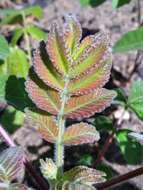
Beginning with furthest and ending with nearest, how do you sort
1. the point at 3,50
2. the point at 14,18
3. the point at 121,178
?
the point at 14,18, the point at 3,50, the point at 121,178

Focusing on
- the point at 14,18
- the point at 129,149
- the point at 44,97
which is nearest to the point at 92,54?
the point at 44,97

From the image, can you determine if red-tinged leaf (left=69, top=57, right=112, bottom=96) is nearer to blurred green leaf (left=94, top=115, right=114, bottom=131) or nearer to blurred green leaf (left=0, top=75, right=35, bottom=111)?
blurred green leaf (left=0, top=75, right=35, bottom=111)

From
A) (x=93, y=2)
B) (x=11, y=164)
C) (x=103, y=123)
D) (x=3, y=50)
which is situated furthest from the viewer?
(x=93, y=2)

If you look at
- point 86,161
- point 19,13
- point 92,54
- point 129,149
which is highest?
point 92,54

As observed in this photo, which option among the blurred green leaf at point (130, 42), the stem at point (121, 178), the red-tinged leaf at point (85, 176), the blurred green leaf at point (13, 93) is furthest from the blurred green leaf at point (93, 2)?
the red-tinged leaf at point (85, 176)

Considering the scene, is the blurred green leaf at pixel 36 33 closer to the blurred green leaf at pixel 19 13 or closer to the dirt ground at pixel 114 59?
the blurred green leaf at pixel 19 13

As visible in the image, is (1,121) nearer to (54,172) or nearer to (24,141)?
(24,141)

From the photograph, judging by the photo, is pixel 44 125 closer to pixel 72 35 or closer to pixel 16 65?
pixel 72 35
